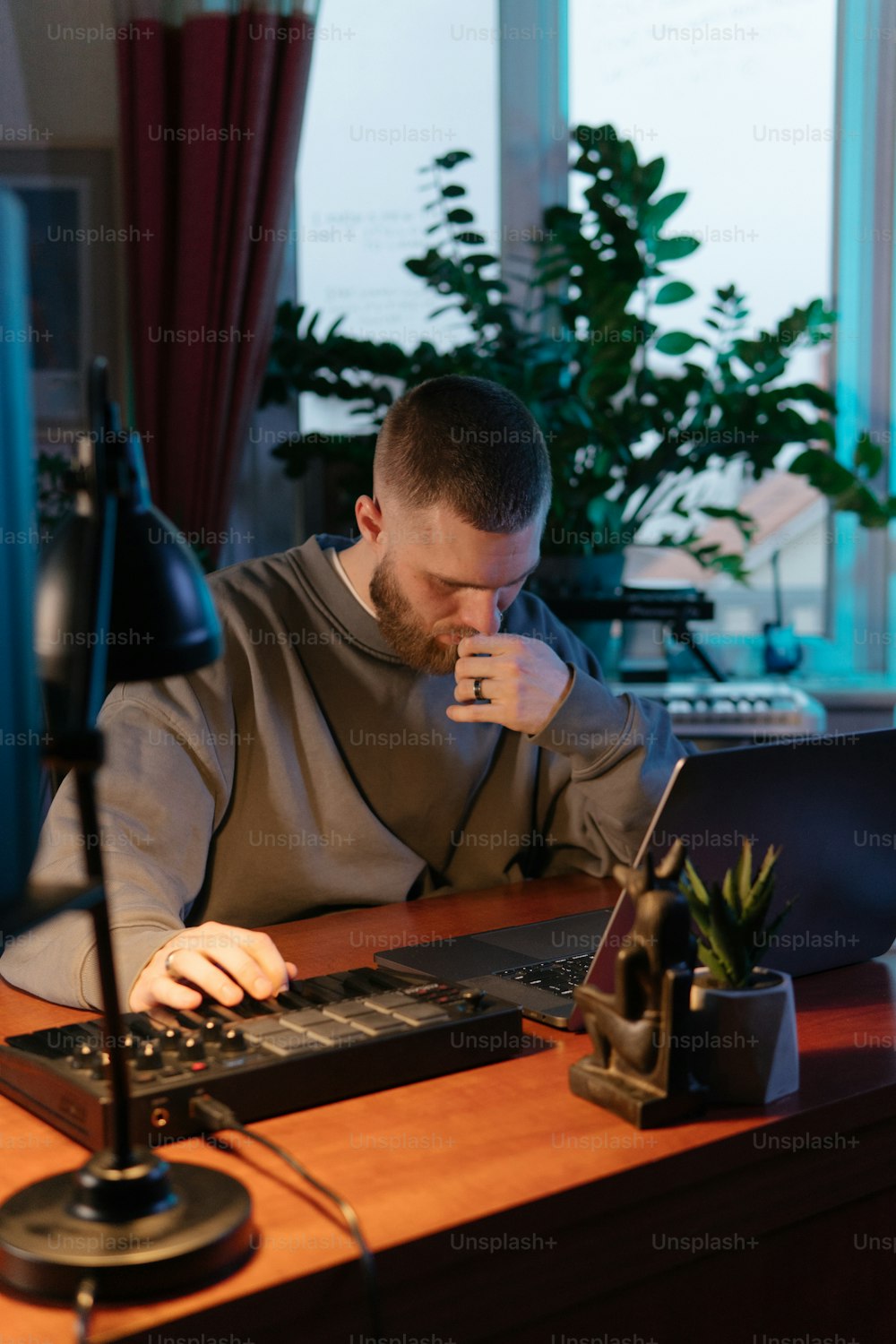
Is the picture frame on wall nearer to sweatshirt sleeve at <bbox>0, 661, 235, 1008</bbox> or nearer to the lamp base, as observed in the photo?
sweatshirt sleeve at <bbox>0, 661, 235, 1008</bbox>

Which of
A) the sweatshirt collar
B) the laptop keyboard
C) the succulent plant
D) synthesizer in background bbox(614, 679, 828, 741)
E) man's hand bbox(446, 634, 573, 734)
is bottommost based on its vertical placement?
synthesizer in background bbox(614, 679, 828, 741)

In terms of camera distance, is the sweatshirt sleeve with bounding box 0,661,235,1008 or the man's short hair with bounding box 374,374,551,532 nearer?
the sweatshirt sleeve with bounding box 0,661,235,1008

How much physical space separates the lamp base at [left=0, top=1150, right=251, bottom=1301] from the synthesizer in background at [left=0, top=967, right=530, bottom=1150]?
97 millimetres

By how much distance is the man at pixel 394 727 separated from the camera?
66.4 inches

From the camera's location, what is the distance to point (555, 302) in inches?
132

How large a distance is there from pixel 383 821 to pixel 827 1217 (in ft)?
2.83

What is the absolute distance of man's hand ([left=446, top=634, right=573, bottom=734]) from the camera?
5.61ft

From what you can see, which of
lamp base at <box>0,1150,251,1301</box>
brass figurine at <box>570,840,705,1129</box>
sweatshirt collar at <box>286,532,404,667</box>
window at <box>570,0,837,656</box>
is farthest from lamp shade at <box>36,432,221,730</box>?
window at <box>570,0,837,656</box>

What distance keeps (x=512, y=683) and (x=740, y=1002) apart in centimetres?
67

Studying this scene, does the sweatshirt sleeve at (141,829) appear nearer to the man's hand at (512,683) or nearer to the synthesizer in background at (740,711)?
the man's hand at (512,683)

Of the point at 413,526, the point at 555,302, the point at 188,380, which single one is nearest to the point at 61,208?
the point at 188,380

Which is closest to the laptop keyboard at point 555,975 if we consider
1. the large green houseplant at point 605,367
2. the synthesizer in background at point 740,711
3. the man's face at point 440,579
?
the man's face at point 440,579

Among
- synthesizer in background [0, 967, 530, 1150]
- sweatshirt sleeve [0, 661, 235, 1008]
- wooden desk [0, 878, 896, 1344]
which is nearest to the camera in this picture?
wooden desk [0, 878, 896, 1344]

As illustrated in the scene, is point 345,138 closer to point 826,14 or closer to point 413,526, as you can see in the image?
point 826,14
